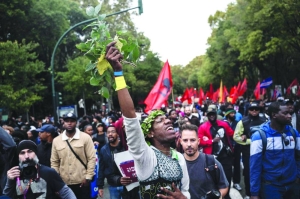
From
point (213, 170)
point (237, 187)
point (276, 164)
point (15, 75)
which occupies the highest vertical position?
point (15, 75)

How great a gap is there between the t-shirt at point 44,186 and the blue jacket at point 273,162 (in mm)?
2294

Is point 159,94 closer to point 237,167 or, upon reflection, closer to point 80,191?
point 237,167

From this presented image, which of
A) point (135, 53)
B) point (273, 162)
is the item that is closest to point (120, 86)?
point (135, 53)

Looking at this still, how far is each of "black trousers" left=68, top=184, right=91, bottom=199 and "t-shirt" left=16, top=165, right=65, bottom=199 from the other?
187 centimetres

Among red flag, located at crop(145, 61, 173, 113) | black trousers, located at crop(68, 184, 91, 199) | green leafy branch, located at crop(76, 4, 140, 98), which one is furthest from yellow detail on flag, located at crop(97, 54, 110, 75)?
red flag, located at crop(145, 61, 173, 113)

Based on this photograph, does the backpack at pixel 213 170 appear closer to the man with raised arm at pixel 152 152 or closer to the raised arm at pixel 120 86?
the man with raised arm at pixel 152 152

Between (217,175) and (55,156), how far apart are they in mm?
2702

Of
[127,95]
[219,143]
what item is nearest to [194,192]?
[127,95]

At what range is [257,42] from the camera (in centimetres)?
2731

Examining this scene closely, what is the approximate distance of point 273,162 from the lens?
4727 mm

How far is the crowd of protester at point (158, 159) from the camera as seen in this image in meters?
2.85

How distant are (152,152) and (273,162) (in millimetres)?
2365

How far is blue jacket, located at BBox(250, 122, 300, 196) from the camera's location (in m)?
4.72

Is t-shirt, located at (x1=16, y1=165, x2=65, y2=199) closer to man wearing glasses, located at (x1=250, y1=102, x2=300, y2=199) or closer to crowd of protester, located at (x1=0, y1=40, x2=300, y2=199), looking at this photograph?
crowd of protester, located at (x1=0, y1=40, x2=300, y2=199)
